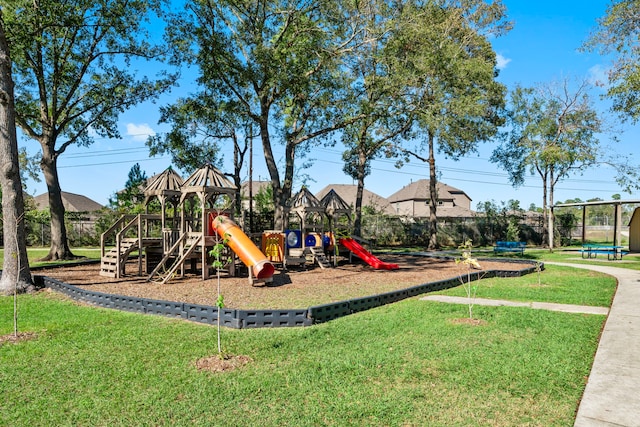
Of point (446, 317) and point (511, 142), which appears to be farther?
point (511, 142)

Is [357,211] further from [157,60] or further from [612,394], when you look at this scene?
[612,394]

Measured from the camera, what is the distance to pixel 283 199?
693 inches

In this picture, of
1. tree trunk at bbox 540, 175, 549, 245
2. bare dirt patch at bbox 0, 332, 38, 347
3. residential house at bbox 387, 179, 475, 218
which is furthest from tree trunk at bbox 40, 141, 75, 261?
residential house at bbox 387, 179, 475, 218

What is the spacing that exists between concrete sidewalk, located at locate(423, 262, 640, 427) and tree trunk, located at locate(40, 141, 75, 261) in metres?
17.6

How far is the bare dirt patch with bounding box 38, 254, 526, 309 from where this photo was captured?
9.37 m

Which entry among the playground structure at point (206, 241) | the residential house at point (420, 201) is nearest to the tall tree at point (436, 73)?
the playground structure at point (206, 241)

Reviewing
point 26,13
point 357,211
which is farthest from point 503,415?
point 357,211

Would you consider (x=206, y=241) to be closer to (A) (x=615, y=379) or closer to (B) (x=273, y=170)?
(B) (x=273, y=170)

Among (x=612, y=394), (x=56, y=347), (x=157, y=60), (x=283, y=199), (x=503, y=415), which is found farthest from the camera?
(x=157, y=60)

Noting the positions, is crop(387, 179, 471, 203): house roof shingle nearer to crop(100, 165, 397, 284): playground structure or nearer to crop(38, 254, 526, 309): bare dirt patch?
crop(100, 165, 397, 284): playground structure

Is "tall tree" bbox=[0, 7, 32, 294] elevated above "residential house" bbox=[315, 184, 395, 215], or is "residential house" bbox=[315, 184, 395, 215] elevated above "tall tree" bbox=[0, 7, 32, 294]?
"residential house" bbox=[315, 184, 395, 215]

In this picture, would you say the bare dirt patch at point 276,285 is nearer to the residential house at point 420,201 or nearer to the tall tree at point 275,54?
the tall tree at point 275,54

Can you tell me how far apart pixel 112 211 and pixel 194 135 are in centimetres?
1168

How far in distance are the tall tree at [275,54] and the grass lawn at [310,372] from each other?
10069mm
